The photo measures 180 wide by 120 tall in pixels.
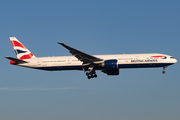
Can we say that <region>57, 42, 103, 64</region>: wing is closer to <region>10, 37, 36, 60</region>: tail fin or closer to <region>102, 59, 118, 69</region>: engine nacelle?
<region>102, 59, 118, 69</region>: engine nacelle

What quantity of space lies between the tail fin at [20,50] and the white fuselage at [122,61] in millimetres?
3417

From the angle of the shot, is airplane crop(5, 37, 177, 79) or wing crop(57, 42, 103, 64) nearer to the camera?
wing crop(57, 42, 103, 64)

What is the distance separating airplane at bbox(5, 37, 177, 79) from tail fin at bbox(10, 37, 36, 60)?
1818 millimetres

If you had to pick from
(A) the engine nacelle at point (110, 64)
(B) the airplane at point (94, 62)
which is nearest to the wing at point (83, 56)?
(B) the airplane at point (94, 62)

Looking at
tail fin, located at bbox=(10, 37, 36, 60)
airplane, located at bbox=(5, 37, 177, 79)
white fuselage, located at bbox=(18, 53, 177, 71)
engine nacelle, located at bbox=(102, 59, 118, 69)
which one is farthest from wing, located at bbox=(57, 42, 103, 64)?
tail fin, located at bbox=(10, 37, 36, 60)

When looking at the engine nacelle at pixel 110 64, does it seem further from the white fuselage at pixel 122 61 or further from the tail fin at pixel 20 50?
the tail fin at pixel 20 50

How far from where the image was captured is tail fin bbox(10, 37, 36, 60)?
4697cm

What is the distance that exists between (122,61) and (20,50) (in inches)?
761

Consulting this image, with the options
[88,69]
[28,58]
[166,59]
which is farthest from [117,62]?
[28,58]

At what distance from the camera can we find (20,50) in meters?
47.8

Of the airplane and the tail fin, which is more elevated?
the tail fin

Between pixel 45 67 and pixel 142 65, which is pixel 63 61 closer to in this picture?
pixel 45 67

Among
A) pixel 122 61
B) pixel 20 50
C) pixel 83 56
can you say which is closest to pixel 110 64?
pixel 122 61

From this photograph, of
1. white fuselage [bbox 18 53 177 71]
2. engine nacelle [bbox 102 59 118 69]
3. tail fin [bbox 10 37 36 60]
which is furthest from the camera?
tail fin [bbox 10 37 36 60]
